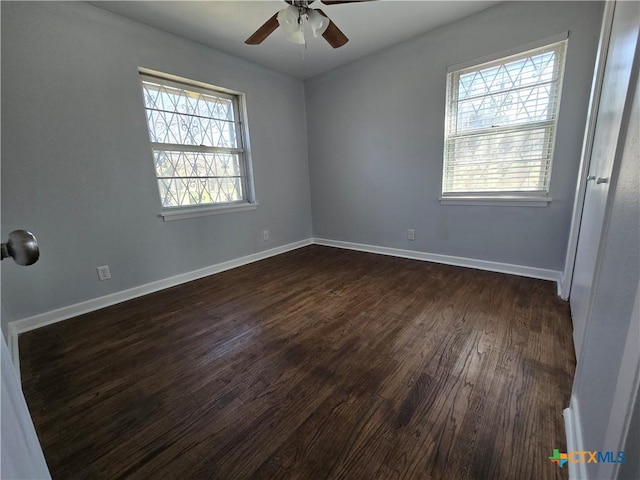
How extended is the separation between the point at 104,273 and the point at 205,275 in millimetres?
927

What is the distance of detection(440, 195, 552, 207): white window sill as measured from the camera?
2479 millimetres

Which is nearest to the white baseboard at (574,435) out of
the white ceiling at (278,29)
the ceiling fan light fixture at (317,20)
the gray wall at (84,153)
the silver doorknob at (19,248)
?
the silver doorknob at (19,248)

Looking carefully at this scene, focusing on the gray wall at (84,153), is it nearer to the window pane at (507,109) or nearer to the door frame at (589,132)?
the window pane at (507,109)

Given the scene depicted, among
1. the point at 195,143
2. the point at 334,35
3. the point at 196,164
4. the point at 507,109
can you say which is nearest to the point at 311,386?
the point at 334,35

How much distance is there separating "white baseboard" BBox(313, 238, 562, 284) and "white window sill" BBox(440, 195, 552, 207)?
607mm

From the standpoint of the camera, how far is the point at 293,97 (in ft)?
12.7

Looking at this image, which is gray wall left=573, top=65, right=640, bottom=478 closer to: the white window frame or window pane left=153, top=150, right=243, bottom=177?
the white window frame

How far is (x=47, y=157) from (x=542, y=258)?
4.28 metres

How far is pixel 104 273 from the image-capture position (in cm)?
240

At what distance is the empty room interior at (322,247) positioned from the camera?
3.32 feet

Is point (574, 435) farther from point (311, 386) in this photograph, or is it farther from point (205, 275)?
point (205, 275)

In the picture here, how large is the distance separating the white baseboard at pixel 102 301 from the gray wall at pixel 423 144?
1.71m

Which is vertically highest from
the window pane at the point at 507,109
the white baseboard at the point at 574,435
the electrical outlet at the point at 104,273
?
the window pane at the point at 507,109

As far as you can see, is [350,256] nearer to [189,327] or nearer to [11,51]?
[189,327]
